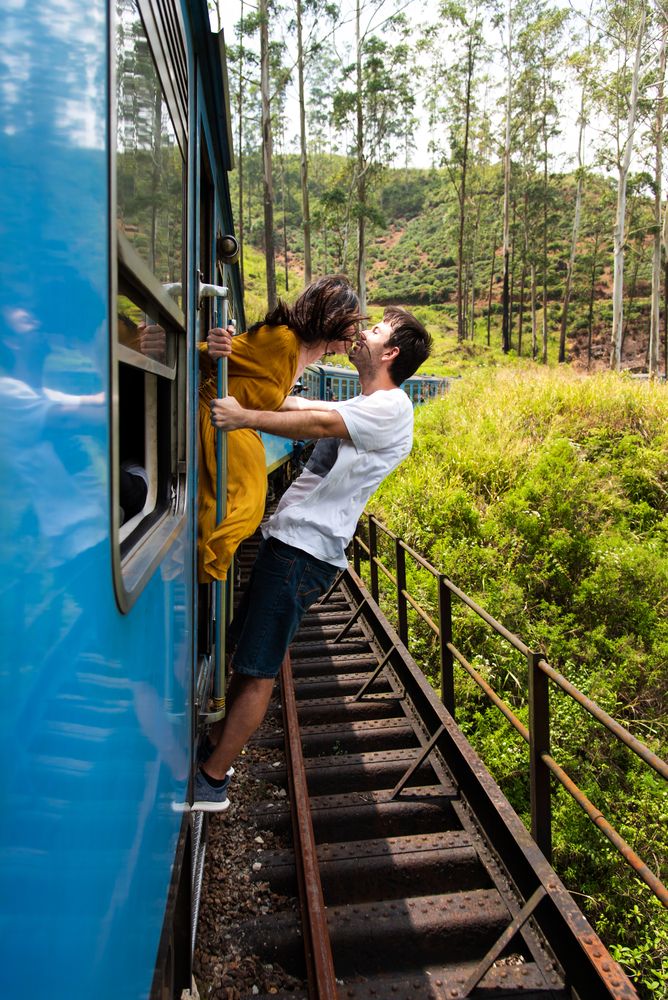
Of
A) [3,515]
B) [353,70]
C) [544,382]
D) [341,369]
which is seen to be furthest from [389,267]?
[3,515]

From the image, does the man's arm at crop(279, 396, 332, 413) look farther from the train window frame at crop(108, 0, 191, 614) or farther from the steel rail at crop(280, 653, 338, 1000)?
the steel rail at crop(280, 653, 338, 1000)

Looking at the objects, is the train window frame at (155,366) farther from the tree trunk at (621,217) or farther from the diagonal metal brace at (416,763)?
the tree trunk at (621,217)

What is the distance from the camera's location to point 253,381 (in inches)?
87.5

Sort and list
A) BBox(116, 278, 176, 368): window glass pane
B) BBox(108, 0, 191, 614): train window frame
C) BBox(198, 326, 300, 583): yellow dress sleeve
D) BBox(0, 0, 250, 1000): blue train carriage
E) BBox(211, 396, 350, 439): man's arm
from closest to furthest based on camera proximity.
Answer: BBox(0, 0, 250, 1000): blue train carriage, BBox(108, 0, 191, 614): train window frame, BBox(116, 278, 176, 368): window glass pane, BBox(211, 396, 350, 439): man's arm, BBox(198, 326, 300, 583): yellow dress sleeve

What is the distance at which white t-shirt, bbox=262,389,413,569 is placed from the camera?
95.6 inches

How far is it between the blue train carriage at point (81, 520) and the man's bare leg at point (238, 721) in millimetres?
843

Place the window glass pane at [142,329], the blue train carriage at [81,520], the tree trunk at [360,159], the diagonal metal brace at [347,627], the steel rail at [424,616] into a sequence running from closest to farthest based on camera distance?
the blue train carriage at [81,520]
the window glass pane at [142,329]
the steel rail at [424,616]
the diagonal metal brace at [347,627]
the tree trunk at [360,159]

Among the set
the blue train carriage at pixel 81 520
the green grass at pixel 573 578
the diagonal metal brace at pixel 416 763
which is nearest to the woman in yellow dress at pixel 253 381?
the blue train carriage at pixel 81 520

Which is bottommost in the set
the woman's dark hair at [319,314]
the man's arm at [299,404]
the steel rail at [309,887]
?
the steel rail at [309,887]

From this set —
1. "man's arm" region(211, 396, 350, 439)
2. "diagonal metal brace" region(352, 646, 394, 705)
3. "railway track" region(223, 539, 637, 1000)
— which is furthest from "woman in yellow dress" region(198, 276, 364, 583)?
"diagonal metal brace" region(352, 646, 394, 705)

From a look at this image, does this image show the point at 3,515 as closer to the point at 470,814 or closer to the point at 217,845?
the point at 217,845

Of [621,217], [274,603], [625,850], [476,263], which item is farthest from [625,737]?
[476,263]

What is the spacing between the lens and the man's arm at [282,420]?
6.38 feet

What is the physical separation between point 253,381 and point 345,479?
546mm
